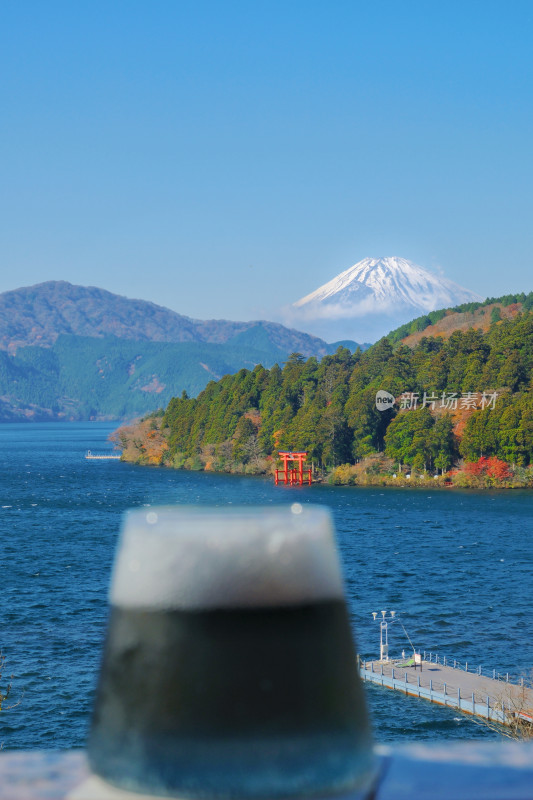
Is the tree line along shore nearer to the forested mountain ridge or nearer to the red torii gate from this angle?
the red torii gate

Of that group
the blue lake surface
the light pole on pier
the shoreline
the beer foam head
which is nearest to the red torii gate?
the shoreline

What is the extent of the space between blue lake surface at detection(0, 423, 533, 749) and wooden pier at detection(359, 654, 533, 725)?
0.31 metres

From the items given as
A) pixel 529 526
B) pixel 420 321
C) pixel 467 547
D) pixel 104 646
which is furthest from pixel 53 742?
pixel 420 321

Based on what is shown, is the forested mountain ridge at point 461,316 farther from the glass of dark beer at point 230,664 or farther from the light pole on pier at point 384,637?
the glass of dark beer at point 230,664

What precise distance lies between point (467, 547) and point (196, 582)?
3980cm

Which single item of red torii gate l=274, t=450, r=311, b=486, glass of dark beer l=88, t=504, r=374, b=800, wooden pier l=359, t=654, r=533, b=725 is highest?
glass of dark beer l=88, t=504, r=374, b=800

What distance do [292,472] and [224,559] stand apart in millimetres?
66420

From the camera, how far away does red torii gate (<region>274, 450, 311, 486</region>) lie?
66.4m

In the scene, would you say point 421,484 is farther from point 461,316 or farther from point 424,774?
point 424,774

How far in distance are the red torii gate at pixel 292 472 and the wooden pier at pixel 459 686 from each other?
44664 millimetres

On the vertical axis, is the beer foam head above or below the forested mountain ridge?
below

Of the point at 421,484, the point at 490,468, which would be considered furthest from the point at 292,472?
the point at 490,468

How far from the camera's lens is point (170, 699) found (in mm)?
832

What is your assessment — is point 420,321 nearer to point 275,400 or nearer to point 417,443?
point 275,400
